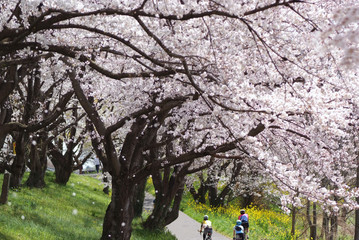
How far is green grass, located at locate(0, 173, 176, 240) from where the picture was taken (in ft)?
32.4

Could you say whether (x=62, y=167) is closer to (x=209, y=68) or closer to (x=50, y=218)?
(x=50, y=218)

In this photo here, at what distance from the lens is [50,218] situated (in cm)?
1206

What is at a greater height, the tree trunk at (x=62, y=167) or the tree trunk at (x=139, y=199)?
the tree trunk at (x=62, y=167)

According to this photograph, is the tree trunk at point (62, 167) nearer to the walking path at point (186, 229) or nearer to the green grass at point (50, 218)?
the green grass at point (50, 218)

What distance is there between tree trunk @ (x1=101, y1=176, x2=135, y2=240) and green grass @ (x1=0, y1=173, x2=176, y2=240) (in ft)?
2.56

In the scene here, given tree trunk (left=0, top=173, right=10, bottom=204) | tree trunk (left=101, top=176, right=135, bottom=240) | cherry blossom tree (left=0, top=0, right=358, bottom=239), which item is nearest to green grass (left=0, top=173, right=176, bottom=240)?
tree trunk (left=0, top=173, right=10, bottom=204)

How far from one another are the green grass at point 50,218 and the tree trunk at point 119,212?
2.56ft

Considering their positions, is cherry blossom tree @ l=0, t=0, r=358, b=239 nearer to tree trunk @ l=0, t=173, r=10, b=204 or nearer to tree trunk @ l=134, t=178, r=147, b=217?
tree trunk @ l=0, t=173, r=10, b=204

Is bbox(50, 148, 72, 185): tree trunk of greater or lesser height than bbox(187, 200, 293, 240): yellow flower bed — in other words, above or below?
above

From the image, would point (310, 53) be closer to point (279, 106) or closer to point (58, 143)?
point (279, 106)

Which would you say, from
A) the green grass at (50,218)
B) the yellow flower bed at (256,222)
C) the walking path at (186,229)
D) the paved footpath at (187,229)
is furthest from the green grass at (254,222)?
the green grass at (50,218)

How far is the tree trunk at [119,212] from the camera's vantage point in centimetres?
1099

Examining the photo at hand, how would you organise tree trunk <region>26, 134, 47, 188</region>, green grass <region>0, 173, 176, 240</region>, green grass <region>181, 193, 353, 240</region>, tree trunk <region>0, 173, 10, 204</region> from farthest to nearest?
1. green grass <region>181, 193, 353, 240</region>
2. tree trunk <region>26, 134, 47, 188</region>
3. tree trunk <region>0, 173, 10, 204</region>
4. green grass <region>0, 173, 176, 240</region>

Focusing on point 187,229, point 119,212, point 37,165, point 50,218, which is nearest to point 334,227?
point 187,229
